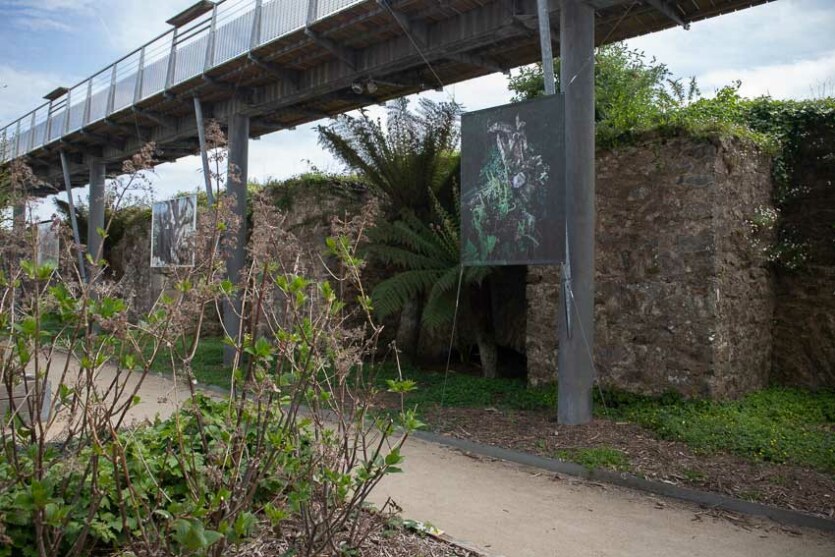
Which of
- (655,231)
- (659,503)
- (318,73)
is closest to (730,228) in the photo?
(655,231)

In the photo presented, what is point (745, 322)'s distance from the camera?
23.6ft

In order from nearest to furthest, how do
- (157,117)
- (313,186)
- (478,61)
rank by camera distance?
(478,61), (313,186), (157,117)

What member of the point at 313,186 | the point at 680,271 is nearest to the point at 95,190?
the point at 313,186

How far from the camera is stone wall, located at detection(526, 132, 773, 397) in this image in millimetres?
6633

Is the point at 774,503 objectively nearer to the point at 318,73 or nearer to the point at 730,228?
the point at 730,228

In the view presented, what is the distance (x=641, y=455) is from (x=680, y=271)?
207 cm

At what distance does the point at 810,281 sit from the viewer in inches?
296

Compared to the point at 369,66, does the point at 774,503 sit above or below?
below

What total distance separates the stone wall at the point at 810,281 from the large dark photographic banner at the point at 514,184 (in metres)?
3.18

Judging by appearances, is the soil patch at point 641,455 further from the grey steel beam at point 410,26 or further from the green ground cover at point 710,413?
the grey steel beam at point 410,26

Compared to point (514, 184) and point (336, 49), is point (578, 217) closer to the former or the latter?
point (514, 184)

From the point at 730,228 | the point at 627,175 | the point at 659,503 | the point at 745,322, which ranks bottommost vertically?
the point at 659,503

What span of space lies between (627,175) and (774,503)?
12.0ft

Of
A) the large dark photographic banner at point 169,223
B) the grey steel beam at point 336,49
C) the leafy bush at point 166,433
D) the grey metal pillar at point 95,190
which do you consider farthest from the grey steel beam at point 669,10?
the grey metal pillar at point 95,190
